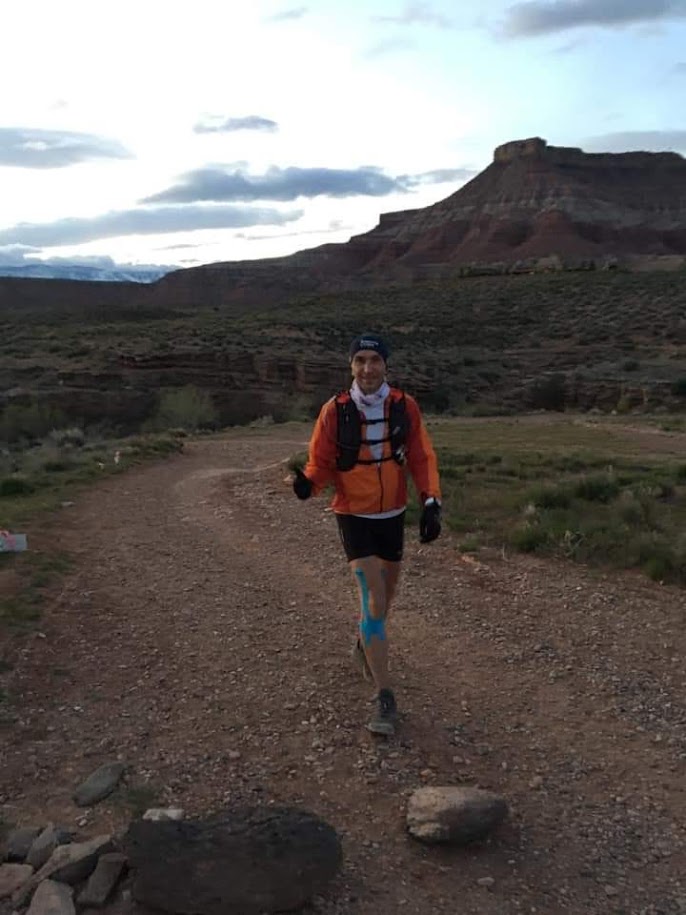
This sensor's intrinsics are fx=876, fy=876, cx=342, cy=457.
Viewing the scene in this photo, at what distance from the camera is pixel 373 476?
4.41 m

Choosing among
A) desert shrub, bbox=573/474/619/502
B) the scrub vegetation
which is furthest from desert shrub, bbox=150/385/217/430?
desert shrub, bbox=573/474/619/502

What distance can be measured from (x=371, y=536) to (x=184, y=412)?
913 inches

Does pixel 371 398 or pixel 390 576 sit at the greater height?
pixel 371 398

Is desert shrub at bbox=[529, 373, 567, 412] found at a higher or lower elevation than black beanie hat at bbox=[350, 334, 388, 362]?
lower

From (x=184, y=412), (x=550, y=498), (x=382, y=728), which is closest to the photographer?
(x=382, y=728)

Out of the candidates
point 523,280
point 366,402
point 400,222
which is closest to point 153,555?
point 366,402

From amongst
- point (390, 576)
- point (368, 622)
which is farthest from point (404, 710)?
point (390, 576)

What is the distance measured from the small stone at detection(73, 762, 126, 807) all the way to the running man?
1242 mm

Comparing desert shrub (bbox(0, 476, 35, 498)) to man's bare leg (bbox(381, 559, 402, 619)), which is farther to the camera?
desert shrub (bbox(0, 476, 35, 498))

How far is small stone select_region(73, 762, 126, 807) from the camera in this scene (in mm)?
3830

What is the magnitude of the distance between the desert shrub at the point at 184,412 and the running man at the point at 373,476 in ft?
72.6

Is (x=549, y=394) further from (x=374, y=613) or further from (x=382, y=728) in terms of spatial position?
(x=382, y=728)

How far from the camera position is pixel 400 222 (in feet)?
370

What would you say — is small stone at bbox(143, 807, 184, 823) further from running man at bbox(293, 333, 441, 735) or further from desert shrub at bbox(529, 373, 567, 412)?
desert shrub at bbox(529, 373, 567, 412)
